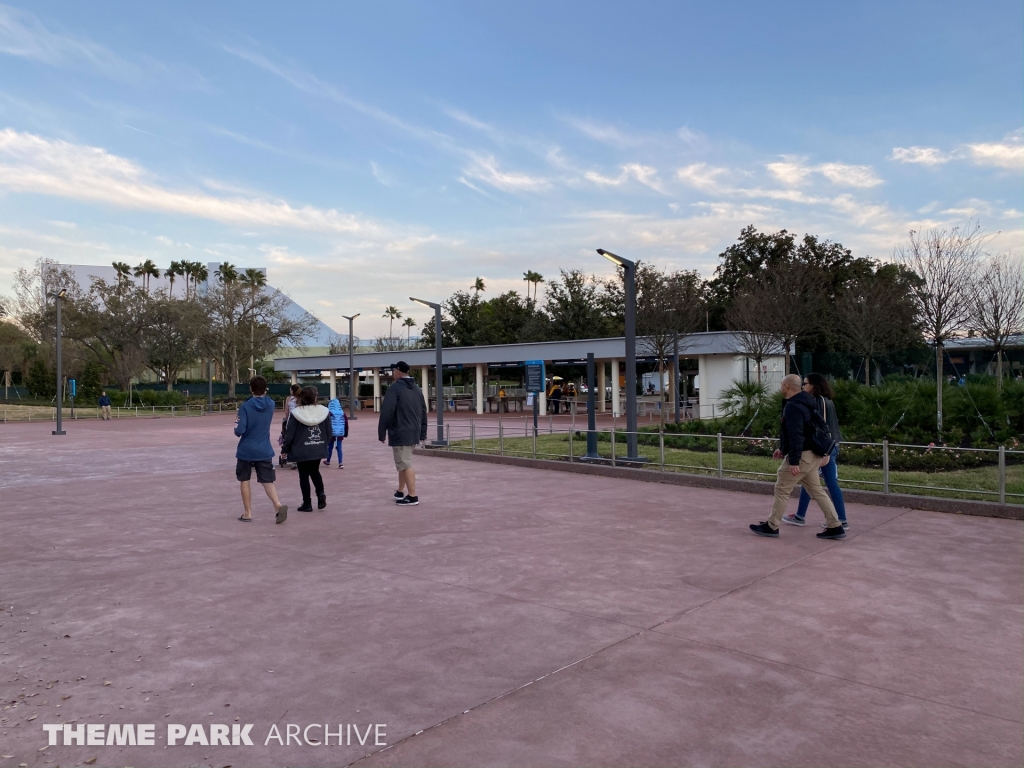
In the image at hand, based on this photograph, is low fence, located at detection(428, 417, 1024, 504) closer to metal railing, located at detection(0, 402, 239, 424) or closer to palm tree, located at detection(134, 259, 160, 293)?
metal railing, located at detection(0, 402, 239, 424)

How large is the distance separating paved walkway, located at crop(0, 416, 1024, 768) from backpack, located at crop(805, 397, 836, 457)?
907mm

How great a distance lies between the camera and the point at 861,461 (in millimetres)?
13398

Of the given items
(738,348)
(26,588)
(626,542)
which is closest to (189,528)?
(26,588)

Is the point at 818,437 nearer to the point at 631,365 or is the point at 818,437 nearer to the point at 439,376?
the point at 631,365

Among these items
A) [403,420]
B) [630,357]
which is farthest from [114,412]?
[403,420]

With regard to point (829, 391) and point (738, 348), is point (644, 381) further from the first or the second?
point (829, 391)

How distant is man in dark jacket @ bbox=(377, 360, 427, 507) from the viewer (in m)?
9.70

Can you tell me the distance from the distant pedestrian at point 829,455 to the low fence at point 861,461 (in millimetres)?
723

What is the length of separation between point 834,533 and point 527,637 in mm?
4210

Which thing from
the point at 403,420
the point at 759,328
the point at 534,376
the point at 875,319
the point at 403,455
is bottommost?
the point at 403,455

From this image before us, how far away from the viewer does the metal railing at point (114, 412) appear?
4100 cm

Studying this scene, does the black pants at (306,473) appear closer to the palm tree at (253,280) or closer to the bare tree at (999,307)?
the bare tree at (999,307)

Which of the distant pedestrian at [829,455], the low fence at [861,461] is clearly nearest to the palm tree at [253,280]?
the low fence at [861,461]

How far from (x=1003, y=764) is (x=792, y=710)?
0.86m
